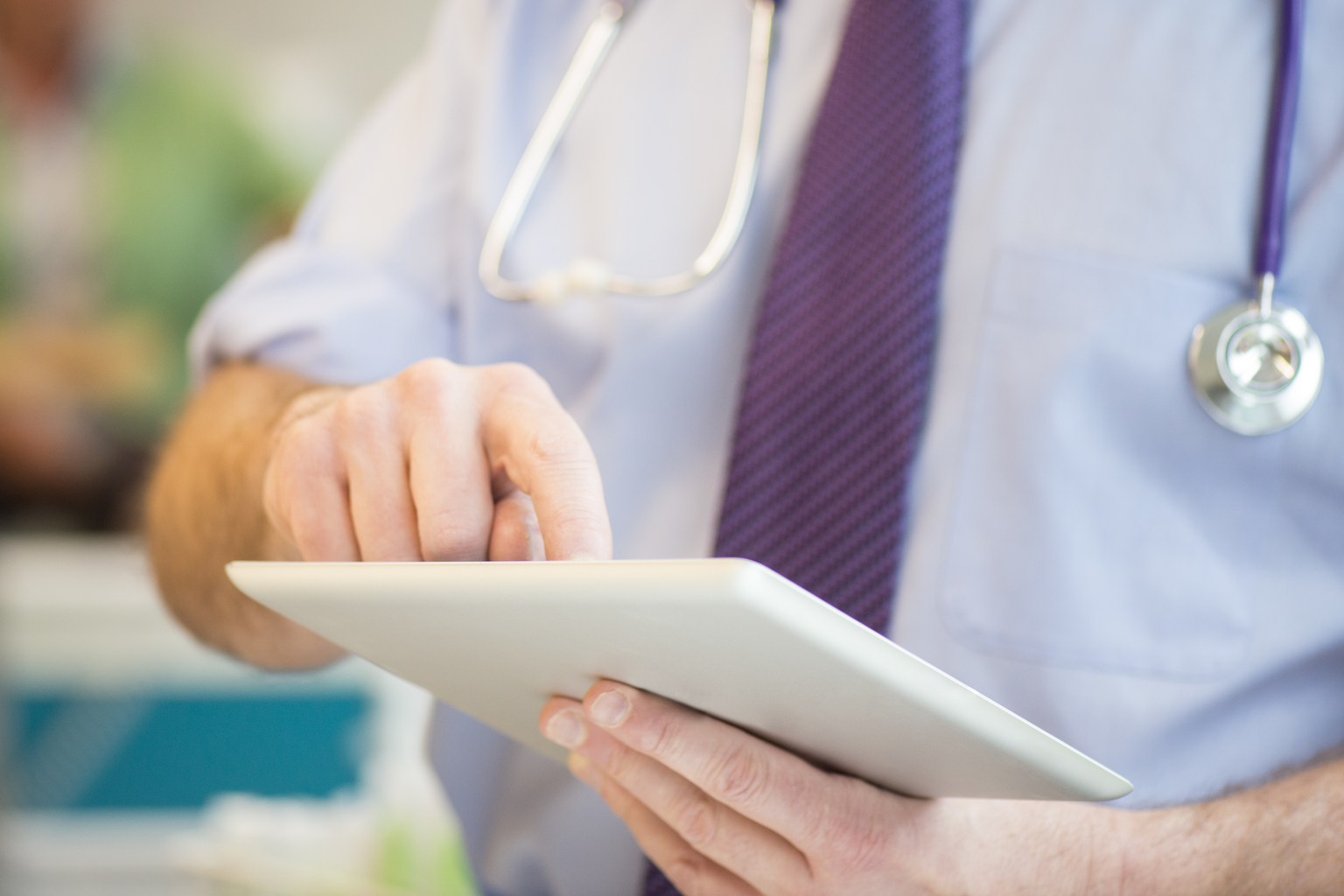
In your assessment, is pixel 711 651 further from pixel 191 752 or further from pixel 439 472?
pixel 191 752

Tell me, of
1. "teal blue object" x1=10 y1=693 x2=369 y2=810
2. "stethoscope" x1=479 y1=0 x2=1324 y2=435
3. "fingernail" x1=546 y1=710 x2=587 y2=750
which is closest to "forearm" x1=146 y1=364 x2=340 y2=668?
"fingernail" x1=546 y1=710 x2=587 y2=750

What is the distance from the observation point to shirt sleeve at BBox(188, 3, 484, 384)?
0.80 m

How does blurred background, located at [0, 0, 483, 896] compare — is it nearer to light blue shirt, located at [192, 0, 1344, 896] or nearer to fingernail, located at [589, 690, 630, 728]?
light blue shirt, located at [192, 0, 1344, 896]

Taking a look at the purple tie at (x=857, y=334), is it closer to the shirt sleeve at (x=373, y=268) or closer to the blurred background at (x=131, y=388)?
the shirt sleeve at (x=373, y=268)

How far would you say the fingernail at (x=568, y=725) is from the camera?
1.49ft

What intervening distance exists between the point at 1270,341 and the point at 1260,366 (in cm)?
2

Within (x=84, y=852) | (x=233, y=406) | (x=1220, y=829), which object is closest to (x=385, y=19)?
(x=84, y=852)

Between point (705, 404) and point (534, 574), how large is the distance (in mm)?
440

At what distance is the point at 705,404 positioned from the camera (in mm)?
746

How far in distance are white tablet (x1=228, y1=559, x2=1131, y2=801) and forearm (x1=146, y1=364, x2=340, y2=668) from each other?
0.23m

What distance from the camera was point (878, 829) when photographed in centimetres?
46

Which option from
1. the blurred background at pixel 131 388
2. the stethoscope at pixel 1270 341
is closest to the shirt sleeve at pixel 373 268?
the stethoscope at pixel 1270 341

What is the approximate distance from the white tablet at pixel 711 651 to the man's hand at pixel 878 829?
0.5 inches

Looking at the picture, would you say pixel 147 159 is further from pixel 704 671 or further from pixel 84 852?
pixel 704 671
